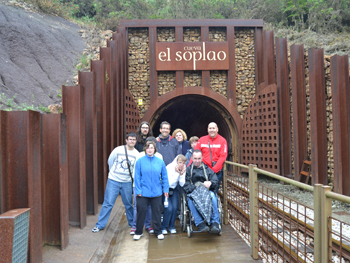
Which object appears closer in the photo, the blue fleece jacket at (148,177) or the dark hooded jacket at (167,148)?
the blue fleece jacket at (148,177)

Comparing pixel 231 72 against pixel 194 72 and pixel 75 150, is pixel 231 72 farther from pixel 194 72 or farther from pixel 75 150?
pixel 75 150

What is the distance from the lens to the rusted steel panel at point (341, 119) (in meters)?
6.16

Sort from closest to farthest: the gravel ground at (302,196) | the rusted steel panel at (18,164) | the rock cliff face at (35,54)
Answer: the rusted steel panel at (18,164) < the gravel ground at (302,196) < the rock cliff face at (35,54)

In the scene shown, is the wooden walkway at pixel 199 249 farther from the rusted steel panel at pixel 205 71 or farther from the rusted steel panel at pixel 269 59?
the rusted steel panel at pixel 269 59

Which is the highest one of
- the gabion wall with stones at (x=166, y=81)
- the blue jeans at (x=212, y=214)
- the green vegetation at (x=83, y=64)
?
the green vegetation at (x=83, y=64)

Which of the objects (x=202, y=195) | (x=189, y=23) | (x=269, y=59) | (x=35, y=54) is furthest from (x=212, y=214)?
(x=35, y=54)

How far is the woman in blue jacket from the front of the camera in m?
4.07

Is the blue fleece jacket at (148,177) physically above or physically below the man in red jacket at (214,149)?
below

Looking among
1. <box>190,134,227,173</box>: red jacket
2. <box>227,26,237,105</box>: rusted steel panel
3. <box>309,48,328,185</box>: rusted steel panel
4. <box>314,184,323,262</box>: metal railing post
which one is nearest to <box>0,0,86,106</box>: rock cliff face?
<box>190,134,227,173</box>: red jacket

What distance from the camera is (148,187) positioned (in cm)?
407

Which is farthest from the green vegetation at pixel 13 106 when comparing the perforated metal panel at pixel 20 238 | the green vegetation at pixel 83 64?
the perforated metal panel at pixel 20 238

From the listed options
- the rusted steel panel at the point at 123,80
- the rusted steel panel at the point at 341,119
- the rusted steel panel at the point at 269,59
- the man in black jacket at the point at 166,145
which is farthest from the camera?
the rusted steel panel at the point at 269,59

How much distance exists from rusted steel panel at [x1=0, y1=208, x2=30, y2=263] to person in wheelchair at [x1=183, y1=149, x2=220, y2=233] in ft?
7.63

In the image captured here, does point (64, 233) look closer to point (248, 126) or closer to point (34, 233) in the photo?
point (34, 233)
